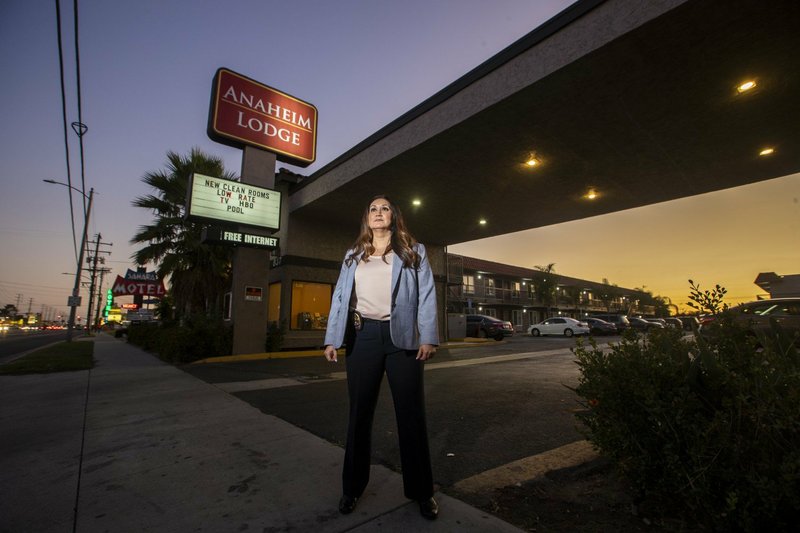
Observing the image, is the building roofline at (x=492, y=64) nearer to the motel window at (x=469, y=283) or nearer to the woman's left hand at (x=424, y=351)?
the woman's left hand at (x=424, y=351)

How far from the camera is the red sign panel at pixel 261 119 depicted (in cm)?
1151

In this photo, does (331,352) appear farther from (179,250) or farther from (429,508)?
(179,250)

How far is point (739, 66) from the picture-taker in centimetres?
601

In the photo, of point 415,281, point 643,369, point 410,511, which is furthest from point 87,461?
point 643,369

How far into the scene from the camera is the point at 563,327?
2645 cm

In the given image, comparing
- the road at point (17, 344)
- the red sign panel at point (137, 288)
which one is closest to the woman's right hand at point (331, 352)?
the road at point (17, 344)

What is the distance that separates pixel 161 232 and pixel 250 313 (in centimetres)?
682

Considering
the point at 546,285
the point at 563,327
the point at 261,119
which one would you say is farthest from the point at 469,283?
the point at 261,119

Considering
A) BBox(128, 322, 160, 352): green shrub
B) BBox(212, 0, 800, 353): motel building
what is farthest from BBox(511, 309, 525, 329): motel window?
BBox(128, 322, 160, 352): green shrub

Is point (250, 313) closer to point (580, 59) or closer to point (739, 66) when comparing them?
point (580, 59)

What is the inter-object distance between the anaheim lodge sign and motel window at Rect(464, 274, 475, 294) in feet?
85.1

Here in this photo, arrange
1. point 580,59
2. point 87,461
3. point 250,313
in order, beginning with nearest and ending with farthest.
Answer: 1. point 87,461
2. point 580,59
3. point 250,313

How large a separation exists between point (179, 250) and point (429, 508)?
16010 millimetres

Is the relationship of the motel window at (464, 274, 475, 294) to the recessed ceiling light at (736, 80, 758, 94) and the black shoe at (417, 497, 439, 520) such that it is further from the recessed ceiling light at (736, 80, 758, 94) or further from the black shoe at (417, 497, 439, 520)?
the black shoe at (417, 497, 439, 520)
